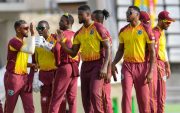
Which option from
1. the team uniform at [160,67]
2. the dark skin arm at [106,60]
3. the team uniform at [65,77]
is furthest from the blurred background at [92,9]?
the dark skin arm at [106,60]

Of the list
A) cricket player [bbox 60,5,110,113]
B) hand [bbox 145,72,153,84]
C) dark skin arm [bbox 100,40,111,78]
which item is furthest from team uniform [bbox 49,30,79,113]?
→ hand [bbox 145,72,153,84]

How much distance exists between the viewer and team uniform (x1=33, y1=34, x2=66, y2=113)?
12.9 metres

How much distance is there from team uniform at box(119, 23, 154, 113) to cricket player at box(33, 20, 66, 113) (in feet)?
4.03

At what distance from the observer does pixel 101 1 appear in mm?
24484

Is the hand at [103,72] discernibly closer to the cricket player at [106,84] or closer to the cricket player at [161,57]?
the cricket player at [106,84]

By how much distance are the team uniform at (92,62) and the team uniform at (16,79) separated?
4.47ft

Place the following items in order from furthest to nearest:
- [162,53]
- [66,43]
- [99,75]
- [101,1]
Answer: [101,1] → [162,53] → [66,43] → [99,75]

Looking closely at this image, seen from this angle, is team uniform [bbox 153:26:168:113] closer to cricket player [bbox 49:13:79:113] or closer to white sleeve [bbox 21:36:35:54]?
cricket player [bbox 49:13:79:113]

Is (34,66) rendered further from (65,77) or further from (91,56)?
(91,56)

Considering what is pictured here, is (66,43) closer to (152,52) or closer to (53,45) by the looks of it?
(53,45)

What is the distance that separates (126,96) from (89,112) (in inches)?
24.0

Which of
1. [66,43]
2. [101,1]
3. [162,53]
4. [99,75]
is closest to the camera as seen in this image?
[99,75]

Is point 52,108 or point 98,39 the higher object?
point 98,39

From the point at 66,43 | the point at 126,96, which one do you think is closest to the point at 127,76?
the point at 126,96
